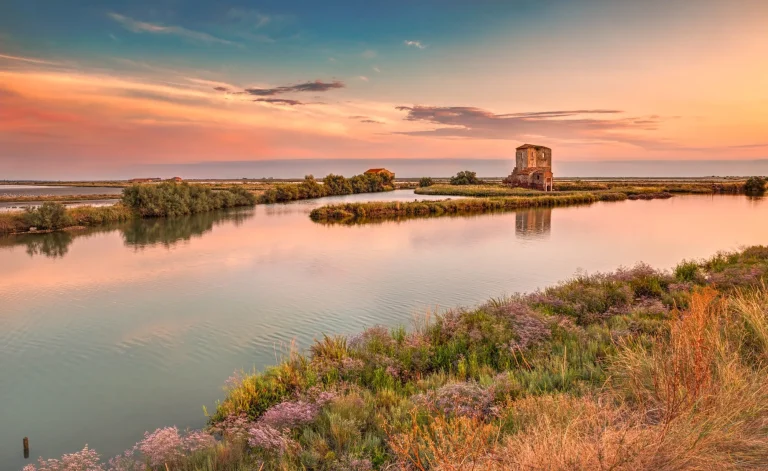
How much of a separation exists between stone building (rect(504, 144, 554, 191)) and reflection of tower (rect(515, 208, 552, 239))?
A: 82.1 feet

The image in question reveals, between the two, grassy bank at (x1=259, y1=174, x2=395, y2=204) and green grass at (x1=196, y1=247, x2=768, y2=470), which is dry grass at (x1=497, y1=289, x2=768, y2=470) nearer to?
green grass at (x1=196, y1=247, x2=768, y2=470)

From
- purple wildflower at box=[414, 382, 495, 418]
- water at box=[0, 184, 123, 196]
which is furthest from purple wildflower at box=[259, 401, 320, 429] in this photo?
water at box=[0, 184, 123, 196]

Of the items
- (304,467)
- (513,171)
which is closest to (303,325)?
(304,467)

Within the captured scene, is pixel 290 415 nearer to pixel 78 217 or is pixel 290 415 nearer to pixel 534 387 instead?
pixel 534 387

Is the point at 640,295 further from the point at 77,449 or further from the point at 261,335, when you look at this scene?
the point at 77,449

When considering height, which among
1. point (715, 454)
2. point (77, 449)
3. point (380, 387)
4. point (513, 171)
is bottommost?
point (77, 449)

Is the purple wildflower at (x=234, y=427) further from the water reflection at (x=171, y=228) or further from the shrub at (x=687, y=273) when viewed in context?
the water reflection at (x=171, y=228)

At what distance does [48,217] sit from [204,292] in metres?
19.3

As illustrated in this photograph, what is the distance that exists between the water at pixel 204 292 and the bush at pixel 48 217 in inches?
89.6

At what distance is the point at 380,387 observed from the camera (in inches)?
240

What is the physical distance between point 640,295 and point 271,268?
12.3m

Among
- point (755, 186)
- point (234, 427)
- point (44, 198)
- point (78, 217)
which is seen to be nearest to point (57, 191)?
point (44, 198)

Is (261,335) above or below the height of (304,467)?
below

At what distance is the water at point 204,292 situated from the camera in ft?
22.5
